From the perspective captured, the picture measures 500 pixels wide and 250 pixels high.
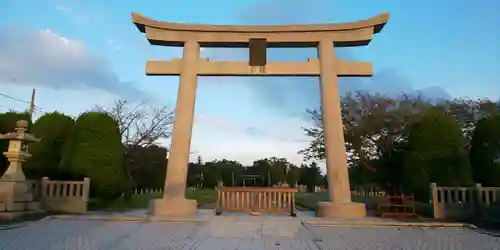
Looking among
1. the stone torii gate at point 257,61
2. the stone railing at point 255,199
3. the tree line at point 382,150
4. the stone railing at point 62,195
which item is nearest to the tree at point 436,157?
the tree line at point 382,150

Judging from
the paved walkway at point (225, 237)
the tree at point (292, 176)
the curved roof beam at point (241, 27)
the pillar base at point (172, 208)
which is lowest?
the paved walkway at point (225, 237)

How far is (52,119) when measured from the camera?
10.7 metres

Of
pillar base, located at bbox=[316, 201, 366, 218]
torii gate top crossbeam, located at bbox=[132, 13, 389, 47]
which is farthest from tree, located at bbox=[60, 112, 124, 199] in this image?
pillar base, located at bbox=[316, 201, 366, 218]

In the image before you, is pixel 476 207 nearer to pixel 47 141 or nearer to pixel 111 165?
pixel 111 165

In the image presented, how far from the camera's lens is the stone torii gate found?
929 centimetres

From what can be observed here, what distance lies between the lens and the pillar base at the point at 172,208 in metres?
8.50

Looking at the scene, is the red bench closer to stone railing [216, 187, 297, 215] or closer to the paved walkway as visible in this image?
the paved walkway

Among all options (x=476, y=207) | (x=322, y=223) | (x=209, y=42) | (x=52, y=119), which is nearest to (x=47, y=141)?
(x=52, y=119)

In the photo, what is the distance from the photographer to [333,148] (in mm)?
9094

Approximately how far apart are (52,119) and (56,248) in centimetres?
770

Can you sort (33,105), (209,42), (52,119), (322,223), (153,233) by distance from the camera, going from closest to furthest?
(153,233) < (322,223) < (209,42) < (52,119) < (33,105)

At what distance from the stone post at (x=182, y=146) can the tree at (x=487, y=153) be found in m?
8.33

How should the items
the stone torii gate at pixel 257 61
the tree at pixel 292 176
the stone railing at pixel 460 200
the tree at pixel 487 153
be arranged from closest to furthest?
1. the stone railing at pixel 460 200
2. the tree at pixel 487 153
3. the stone torii gate at pixel 257 61
4. the tree at pixel 292 176

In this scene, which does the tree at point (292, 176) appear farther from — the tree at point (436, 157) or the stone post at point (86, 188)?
the stone post at point (86, 188)
